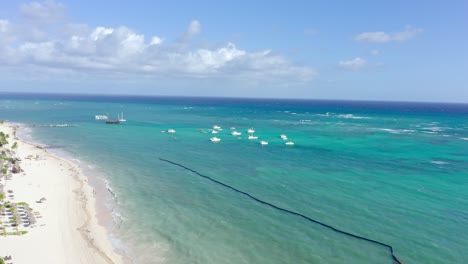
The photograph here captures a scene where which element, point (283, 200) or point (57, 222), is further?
point (283, 200)

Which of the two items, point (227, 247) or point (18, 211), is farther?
point (18, 211)

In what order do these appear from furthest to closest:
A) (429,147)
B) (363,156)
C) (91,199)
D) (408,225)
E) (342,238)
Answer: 1. (429,147)
2. (363,156)
3. (91,199)
4. (408,225)
5. (342,238)

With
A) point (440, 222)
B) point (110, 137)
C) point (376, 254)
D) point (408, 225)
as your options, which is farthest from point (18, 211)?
point (110, 137)

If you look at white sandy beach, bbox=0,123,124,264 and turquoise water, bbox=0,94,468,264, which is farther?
turquoise water, bbox=0,94,468,264

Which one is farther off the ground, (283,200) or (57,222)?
(283,200)

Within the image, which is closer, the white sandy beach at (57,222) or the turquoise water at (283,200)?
the white sandy beach at (57,222)

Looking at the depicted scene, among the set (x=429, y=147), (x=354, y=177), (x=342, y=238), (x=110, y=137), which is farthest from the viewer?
(x=110, y=137)

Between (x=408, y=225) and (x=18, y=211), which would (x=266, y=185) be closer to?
(x=408, y=225)

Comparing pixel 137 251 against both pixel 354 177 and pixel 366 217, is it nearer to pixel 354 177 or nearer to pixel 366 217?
pixel 366 217
